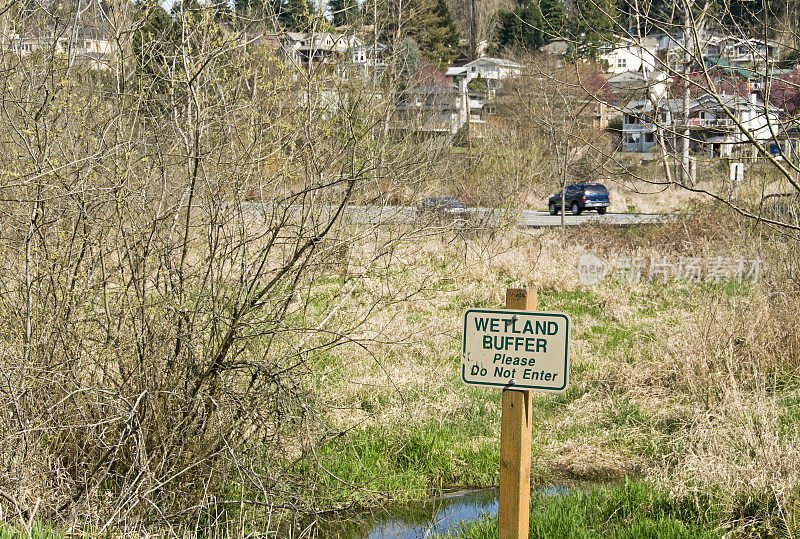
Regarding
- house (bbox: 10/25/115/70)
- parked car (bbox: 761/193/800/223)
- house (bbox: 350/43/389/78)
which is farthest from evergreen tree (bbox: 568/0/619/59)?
house (bbox: 10/25/115/70)

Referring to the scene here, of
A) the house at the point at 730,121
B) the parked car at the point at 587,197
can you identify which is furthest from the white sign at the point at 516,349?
the parked car at the point at 587,197

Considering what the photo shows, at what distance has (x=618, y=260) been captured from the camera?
54.4 feet

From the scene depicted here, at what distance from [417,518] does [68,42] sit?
14.0ft

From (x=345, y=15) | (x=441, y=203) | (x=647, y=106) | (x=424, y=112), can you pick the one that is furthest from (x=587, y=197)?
(x=345, y=15)

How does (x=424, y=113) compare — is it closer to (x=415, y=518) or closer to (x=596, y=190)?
(x=415, y=518)

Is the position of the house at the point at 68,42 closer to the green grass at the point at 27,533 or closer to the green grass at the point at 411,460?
the green grass at the point at 27,533

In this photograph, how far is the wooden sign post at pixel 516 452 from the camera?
11.6ft

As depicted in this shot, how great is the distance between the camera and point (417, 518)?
6.76 metres

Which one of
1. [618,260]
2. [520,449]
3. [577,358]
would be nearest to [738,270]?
[618,260]

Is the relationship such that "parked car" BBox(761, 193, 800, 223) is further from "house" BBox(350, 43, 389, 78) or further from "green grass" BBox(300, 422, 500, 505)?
"house" BBox(350, 43, 389, 78)

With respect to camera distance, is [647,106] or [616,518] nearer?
[616,518]

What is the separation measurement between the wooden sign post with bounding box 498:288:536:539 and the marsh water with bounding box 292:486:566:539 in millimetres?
2554

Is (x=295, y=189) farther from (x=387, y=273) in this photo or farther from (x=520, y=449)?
(x=520, y=449)

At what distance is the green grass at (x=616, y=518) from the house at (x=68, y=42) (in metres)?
4.06
